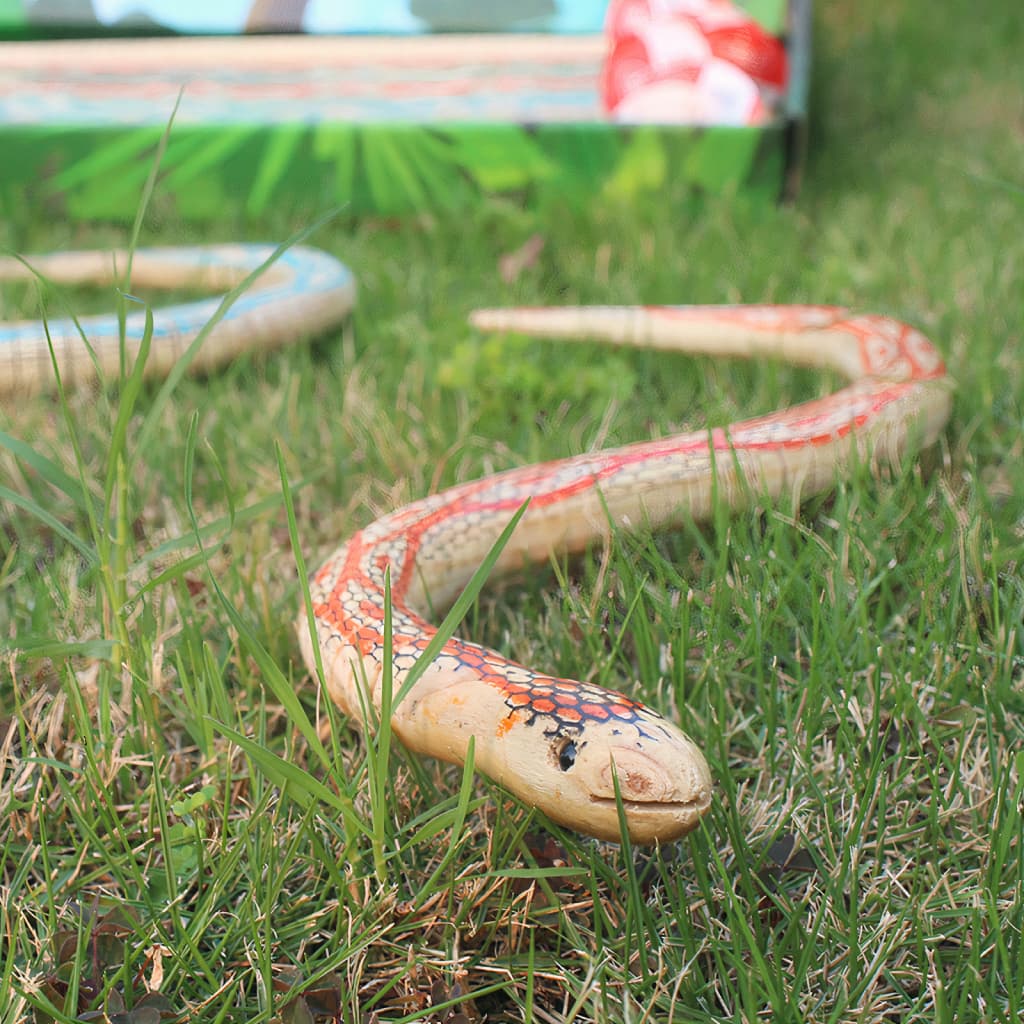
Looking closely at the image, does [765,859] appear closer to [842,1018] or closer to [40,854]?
[842,1018]

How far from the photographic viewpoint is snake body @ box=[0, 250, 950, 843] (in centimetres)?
127

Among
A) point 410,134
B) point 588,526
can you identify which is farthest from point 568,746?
point 410,134

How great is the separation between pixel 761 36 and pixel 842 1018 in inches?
150

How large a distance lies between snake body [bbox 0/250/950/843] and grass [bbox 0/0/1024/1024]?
7 centimetres

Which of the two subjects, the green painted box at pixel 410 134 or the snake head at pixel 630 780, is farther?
the green painted box at pixel 410 134

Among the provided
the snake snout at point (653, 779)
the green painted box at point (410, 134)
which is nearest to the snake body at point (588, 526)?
the snake snout at point (653, 779)

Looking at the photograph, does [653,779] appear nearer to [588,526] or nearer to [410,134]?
[588,526]

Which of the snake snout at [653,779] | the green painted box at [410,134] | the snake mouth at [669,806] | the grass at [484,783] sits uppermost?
the green painted box at [410,134]

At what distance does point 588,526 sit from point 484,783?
625 millimetres

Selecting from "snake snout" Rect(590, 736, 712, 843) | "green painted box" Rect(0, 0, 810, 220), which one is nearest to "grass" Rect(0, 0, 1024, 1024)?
"snake snout" Rect(590, 736, 712, 843)

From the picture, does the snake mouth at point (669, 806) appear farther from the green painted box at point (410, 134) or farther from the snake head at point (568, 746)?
the green painted box at point (410, 134)

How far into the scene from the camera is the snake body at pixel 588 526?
1.27 m

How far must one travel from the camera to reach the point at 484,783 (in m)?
1.47

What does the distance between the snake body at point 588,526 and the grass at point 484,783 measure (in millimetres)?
68
